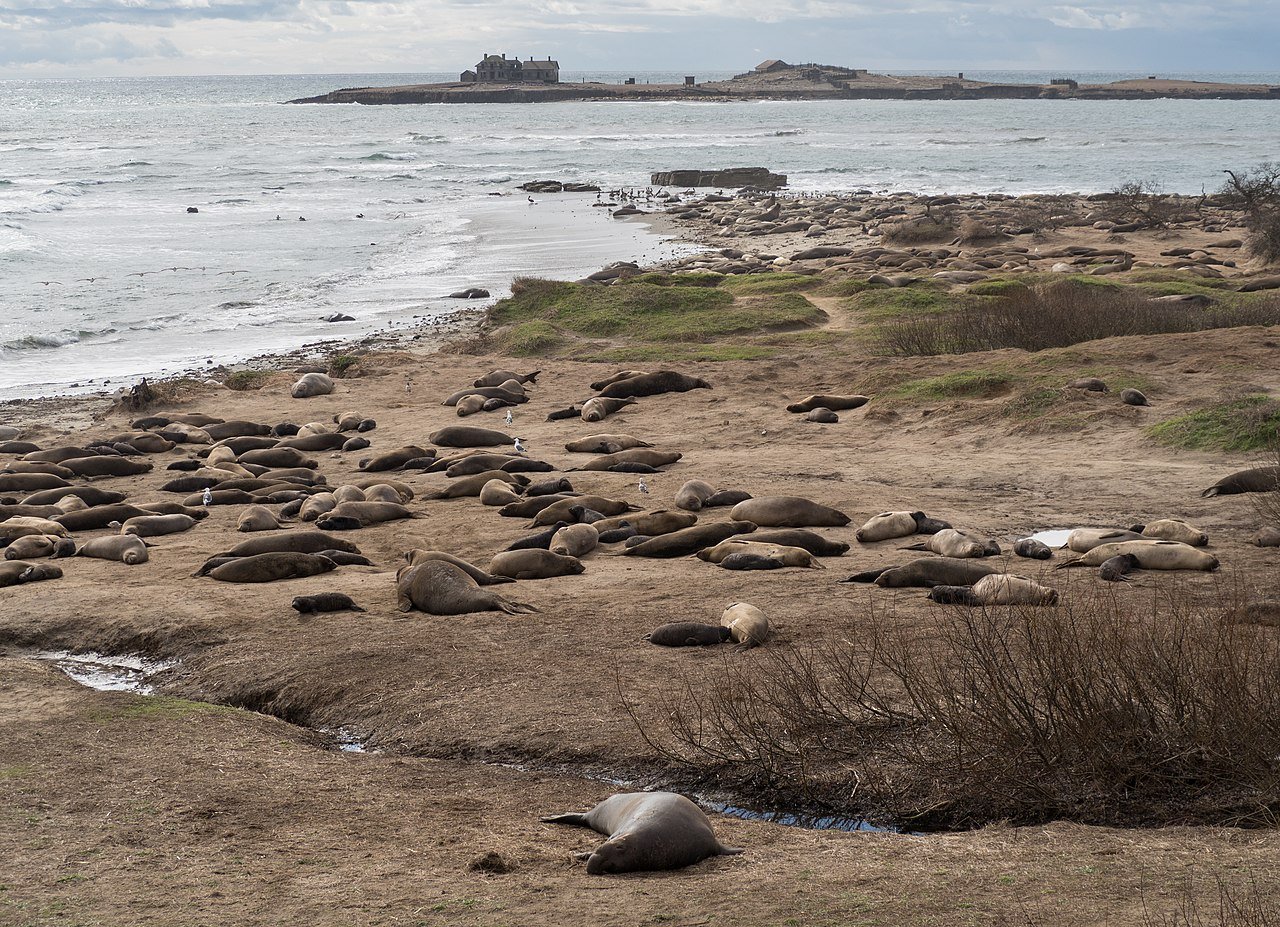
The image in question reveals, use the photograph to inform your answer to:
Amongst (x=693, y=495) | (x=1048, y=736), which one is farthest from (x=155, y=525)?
(x=1048, y=736)

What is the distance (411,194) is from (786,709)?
4716cm

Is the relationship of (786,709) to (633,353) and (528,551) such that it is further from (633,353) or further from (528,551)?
(633,353)

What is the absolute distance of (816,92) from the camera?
164375 mm

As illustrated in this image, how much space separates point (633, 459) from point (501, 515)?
2167 mm

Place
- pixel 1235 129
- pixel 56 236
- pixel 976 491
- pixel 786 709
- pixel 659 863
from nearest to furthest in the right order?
pixel 659 863, pixel 786 709, pixel 976 491, pixel 56 236, pixel 1235 129

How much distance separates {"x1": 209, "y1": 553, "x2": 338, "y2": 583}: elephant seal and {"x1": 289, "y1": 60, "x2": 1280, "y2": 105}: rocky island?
5613 inches

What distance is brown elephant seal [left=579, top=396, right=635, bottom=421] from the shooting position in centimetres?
1547

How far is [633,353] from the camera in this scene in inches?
757

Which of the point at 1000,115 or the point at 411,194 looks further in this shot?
the point at 1000,115

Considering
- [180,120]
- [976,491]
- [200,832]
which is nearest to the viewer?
[200,832]

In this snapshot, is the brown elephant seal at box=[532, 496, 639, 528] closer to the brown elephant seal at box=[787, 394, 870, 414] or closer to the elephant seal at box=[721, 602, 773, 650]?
the elephant seal at box=[721, 602, 773, 650]

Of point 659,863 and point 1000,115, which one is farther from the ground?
point 1000,115

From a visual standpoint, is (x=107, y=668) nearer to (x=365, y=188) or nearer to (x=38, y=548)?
(x=38, y=548)

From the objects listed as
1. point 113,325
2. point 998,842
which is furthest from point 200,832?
point 113,325
